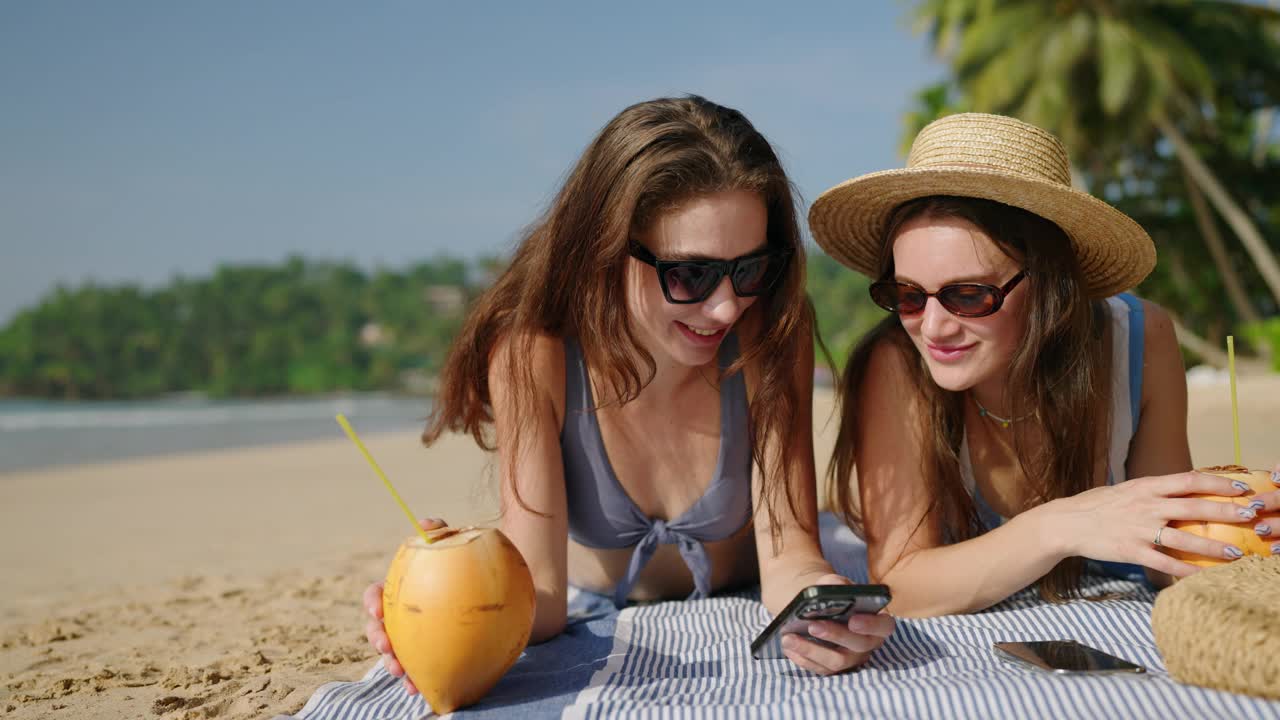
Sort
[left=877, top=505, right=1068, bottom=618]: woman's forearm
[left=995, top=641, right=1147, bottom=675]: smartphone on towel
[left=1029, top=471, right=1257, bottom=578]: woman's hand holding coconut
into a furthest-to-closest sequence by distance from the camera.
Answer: [left=877, top=505, right=1068, bottom=618]: woman's forearm < [left=1029, top=471, right=1257, bottom=578]: woman's hand holding coconut < [left=995, top=641, right=1147, bottom=675]: smartphone on towel

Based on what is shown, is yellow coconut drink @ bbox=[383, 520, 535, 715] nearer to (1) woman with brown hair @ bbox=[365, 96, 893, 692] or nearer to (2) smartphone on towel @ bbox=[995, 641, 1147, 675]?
(1) woman with brown hair @ bbox=[365, 96, 893, 692]

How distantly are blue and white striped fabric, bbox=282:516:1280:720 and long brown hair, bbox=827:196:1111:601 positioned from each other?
1.02ft

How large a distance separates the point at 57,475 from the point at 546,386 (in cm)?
1208

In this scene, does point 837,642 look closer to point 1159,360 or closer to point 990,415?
point 990,415

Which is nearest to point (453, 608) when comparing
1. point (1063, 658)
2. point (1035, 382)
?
point (1063, 658)

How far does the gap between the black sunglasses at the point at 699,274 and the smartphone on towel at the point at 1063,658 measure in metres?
1.05

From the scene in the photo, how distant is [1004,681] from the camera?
1.87m

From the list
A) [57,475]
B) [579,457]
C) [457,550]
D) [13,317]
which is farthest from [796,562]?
[13,317]

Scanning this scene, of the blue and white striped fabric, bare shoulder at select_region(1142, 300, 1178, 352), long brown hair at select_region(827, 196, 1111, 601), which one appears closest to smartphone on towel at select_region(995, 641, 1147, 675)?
the blue and white striped fabric

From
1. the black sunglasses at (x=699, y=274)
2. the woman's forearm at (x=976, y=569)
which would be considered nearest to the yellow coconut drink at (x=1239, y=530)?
the woman's forearm at (x=976, y=569)

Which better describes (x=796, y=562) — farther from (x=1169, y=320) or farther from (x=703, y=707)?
(x=1169, y=320)

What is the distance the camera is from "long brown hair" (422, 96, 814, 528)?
2.54 m

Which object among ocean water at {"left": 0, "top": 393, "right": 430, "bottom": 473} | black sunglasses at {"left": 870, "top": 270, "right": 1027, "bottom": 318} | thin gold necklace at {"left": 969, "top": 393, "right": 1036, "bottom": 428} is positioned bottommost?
ocean water at {"left": 0, "top": 393, "right": 430, "bottom": 473}

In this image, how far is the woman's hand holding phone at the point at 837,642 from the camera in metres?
2.07
